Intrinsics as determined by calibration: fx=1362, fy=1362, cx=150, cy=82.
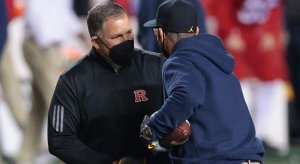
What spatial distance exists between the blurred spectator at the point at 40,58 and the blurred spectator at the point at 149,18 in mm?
1933

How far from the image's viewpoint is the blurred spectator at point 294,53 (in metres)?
12.9

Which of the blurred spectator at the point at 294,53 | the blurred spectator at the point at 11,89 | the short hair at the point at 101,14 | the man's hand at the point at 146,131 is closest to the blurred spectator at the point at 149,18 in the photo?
the short hair at the point at 101,14

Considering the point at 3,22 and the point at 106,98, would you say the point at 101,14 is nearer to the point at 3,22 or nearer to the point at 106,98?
the point at 106,98

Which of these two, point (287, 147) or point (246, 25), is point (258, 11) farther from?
point (287, 147)

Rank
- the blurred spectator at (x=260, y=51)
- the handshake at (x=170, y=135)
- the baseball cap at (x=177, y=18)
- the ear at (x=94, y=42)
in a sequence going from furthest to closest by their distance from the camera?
the blurred spectator at (x=260, y=51), the ear at (x=94, y=42), the baseball cap at (x=177, y=18), the handshake at (x=170, y=135)

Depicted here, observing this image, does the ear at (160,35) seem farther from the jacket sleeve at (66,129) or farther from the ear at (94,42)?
the jacket sleeve at (66,129)

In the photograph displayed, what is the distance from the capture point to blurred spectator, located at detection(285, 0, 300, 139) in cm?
1293

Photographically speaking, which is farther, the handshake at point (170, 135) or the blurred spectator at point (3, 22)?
the blurred spectator at point (3, 22)

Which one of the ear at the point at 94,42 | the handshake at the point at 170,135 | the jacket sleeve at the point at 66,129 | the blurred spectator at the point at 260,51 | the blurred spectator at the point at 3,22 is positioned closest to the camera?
the handshake at the point at 170,135

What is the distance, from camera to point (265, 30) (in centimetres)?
1225

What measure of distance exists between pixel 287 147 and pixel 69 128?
5587mm

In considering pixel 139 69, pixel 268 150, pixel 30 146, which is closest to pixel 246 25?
pixel 268 150

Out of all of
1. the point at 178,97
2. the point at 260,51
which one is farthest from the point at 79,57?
the point at 178,97

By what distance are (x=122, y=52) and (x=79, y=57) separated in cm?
511
